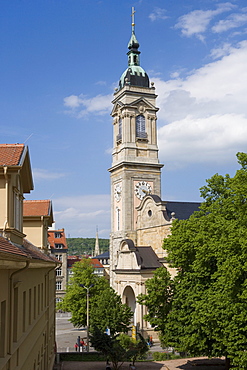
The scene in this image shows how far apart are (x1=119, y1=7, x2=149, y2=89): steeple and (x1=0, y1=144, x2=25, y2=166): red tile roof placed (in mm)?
57088

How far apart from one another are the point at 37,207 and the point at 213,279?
1166cm

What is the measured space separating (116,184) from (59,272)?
31.8 m

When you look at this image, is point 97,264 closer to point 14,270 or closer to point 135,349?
point 135,349

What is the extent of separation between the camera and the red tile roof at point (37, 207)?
2388cm

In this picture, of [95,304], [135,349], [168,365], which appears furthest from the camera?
[95,304]

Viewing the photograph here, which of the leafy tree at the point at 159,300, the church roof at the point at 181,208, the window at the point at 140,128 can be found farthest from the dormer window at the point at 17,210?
the window at the point at 140,128

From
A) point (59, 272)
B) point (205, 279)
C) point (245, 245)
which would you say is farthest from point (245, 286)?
point (59, 272)

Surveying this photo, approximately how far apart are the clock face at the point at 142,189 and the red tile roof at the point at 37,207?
135 ft

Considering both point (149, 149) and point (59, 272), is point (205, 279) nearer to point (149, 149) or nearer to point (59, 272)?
point (149, 149)

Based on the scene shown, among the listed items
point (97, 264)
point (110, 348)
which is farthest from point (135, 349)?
point (97, 264)

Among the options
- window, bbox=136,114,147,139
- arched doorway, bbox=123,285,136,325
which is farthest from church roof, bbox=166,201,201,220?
window, bbox=136,114,147,139

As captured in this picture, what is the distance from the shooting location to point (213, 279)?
2747cm

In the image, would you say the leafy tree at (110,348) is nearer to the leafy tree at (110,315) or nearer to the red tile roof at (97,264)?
the leafy tree at (110,315)

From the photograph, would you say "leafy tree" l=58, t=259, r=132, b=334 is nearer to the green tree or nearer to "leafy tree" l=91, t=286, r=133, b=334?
"leafy tree" l=91, t=286, r=133, b=334
